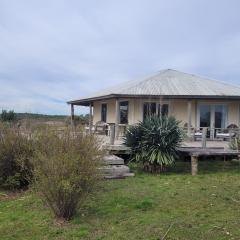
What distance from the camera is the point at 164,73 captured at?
82.9ft

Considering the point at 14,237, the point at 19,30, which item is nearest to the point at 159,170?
the point at 14,237

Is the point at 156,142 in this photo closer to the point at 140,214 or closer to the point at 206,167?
the point at 206,167

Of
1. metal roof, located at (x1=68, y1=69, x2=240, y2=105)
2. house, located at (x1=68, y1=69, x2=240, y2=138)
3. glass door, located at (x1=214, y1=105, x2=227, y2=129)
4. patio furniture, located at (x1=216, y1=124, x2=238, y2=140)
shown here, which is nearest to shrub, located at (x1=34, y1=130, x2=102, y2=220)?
patio furniture, located at (x1=216, y1=124, x2=238, y2=140)

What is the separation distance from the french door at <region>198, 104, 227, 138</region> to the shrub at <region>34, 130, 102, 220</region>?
15.7 meters

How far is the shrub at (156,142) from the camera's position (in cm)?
1270

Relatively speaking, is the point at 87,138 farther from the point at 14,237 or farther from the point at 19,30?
the point at 19,30

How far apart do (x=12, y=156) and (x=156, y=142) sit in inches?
186

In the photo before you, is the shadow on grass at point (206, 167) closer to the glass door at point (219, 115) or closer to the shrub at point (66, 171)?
the shrub at point (66, 171)

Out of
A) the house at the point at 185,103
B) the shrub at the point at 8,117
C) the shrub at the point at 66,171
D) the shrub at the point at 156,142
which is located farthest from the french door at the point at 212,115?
the shrub at the point at 66,171

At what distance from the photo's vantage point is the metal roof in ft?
65.5

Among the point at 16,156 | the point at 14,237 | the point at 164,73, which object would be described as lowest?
the point at 14,237

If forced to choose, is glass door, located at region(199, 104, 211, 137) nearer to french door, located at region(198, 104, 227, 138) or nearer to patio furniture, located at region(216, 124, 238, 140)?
french door, located at region(198, 104, 227, 138)

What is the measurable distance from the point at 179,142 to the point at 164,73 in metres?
12.5

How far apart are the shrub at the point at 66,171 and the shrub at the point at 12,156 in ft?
10.5
